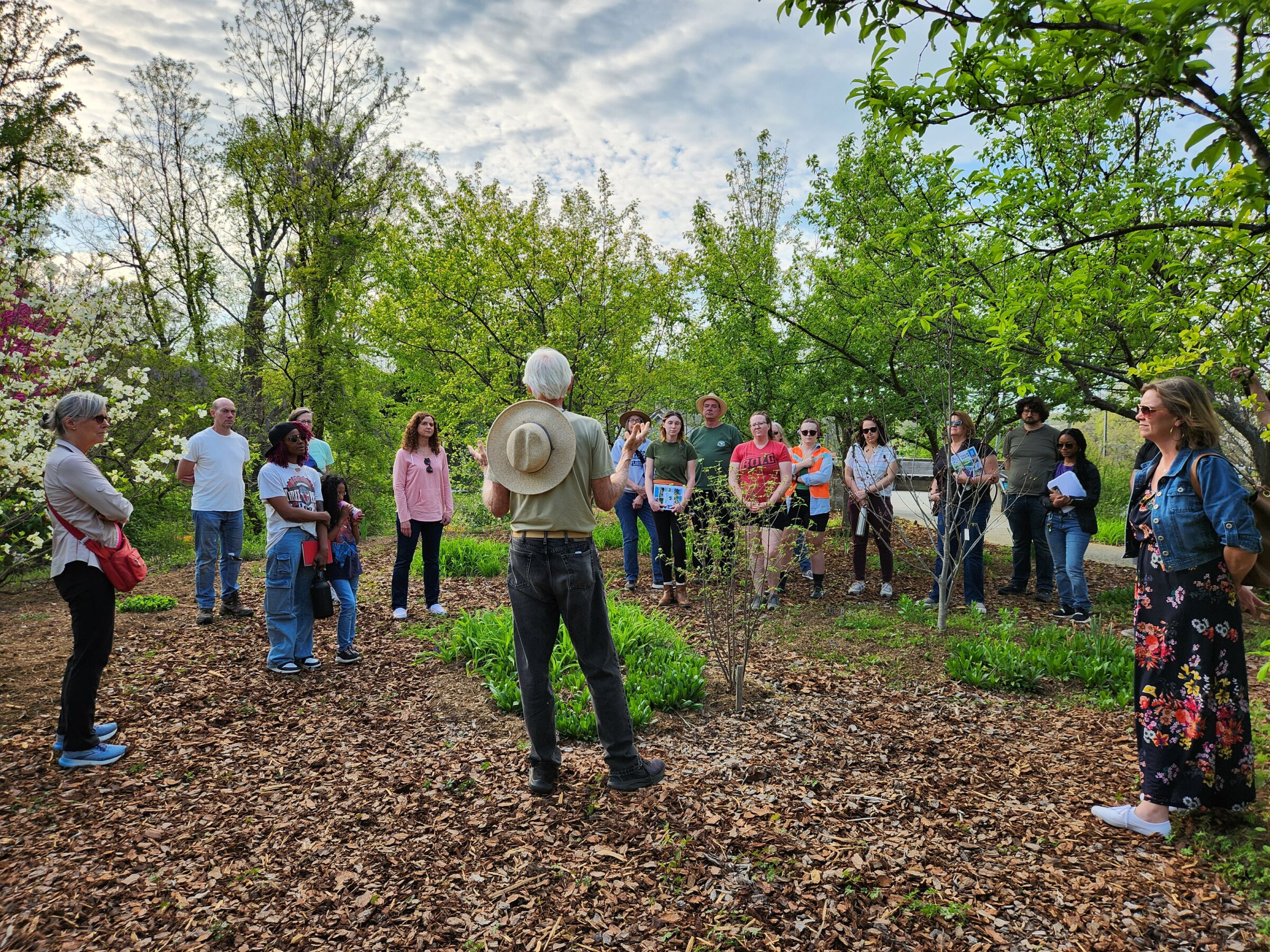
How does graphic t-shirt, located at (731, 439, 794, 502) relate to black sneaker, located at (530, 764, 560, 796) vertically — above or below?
above

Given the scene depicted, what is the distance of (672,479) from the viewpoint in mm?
6977

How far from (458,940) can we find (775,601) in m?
4.67

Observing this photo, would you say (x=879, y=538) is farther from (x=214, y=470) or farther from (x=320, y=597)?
(x=214, y=470)

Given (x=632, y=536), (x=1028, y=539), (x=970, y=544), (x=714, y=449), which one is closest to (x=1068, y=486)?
(x=970, y=544)

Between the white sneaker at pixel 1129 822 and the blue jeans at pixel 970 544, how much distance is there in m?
3.18

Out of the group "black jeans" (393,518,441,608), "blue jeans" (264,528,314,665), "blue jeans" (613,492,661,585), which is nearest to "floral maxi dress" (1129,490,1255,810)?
"blue jeans" (613,492,661,585)

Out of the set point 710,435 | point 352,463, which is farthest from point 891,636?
point 352,463

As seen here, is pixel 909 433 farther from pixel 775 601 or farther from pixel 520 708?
pixel 520 708

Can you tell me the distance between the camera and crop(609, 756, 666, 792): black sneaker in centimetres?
333

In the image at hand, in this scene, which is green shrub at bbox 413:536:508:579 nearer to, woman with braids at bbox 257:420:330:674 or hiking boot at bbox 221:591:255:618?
hiking boot at bbox 221:591:255:618

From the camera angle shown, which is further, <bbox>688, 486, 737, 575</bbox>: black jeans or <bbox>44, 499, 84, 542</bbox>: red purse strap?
<bbox>688, 486, 737, 575</bbox>: black jeans

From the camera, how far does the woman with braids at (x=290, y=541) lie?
16.0ft

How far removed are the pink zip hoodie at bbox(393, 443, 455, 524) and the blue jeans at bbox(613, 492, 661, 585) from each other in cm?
207

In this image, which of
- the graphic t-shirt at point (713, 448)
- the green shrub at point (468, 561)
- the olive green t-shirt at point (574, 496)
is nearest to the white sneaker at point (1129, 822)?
the olive green t-shirt at point (574, 496)
